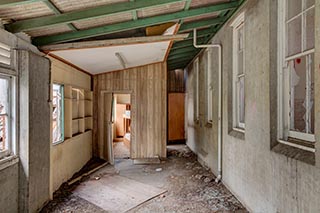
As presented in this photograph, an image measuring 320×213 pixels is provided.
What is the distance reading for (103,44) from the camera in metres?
3.83

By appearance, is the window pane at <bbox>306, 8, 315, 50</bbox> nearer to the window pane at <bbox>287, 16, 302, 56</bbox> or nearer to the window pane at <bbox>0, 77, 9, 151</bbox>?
the window pane at <bbox>287, 16, 302, 56</bbox>

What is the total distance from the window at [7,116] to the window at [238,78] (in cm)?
331

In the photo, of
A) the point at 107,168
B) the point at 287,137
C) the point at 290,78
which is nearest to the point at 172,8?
the point at 290,78

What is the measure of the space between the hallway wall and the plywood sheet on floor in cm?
153

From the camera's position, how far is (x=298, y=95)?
8.42 ft

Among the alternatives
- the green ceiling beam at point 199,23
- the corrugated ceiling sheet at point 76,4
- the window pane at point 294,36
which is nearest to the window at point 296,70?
the window pane at point 294,36

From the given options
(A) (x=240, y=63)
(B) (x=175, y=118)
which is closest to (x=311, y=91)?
(A) (x=240, y=63)

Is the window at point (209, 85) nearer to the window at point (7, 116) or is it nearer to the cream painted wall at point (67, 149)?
the cream painted wall at point (67, 149)

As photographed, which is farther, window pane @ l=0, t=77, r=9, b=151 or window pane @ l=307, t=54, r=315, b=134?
window pane @ l=0, t=77, r=9, b=151

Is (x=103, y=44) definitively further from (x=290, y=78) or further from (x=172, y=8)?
(x=290, y=78)

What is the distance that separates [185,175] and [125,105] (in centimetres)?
634

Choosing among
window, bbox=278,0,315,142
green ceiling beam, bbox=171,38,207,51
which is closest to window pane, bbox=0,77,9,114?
window, bbox=278,0,315,142

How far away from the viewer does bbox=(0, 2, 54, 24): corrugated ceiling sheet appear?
2670mm

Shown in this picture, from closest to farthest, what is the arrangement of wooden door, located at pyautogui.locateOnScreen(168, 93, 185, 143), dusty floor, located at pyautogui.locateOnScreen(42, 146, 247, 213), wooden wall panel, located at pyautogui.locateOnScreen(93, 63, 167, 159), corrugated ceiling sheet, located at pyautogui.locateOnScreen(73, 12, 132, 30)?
corrugated ceiling sheet, located at pyautogui.locateOnScreen(73, 12, 132, 30) → dusty floor, located at pyautogui.locateOnScreen(42, 146, 247, 213) → wooden wall panel, located at pyautogui.locateOnScreen(93, 63, 167, 159) → wooden door, located at pyautogui.locateOnScreen(168, 93, 185, 143)
